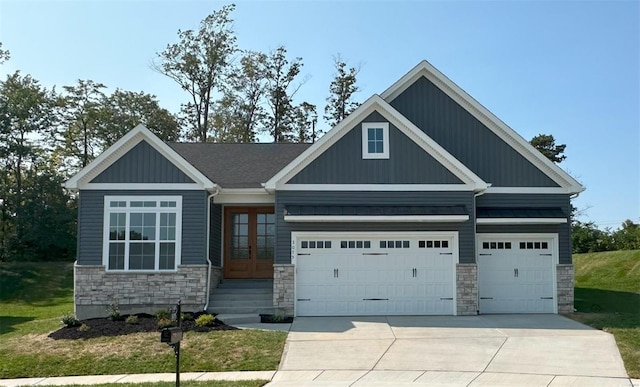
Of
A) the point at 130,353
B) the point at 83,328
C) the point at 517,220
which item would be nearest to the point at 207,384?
the point at 130,353

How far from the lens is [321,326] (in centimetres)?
1402

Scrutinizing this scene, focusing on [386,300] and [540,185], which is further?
[540,185]

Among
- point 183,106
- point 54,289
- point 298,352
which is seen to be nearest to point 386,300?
point 298,352

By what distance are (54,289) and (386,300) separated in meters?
18.2

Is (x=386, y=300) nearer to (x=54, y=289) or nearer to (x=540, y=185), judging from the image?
(x=540, y=185)

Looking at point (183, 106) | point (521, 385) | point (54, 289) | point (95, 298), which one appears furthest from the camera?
point (183, 106)

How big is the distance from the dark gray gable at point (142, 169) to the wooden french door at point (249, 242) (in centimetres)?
298

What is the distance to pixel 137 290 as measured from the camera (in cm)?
1548

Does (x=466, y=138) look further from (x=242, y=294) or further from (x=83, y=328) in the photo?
(x=83, y=328)

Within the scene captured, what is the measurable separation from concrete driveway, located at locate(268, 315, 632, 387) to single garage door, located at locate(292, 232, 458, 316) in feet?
3.42

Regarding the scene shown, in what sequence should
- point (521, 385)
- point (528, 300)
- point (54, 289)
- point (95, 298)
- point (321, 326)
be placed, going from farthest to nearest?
1. point (54, 289)
2. point (528, 300)
3. point (95, 298)
4. point (321, 326)
5. point (521, 385)

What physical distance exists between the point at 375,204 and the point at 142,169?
618 cm

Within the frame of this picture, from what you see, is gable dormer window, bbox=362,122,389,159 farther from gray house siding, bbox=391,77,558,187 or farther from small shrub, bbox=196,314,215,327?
small shrub, bbox=196,314,215,327

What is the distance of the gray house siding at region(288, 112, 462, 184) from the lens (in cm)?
1591
